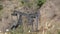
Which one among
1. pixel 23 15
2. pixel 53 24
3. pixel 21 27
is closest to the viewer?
pixel 53 24

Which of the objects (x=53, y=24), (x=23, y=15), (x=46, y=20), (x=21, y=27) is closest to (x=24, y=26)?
(x=21, y=27)

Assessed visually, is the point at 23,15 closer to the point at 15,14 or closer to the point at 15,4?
the point at 15,14

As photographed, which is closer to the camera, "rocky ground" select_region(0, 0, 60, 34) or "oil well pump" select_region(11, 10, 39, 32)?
"rocky ground" select_region(0, 0, 60, 34)

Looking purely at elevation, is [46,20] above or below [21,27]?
above

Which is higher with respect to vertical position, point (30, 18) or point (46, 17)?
point (46, 17)

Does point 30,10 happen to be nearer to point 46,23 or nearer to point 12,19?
point 12,19

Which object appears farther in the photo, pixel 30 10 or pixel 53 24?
pixel 30 10

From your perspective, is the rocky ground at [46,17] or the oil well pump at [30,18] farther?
the oil well pump at [30,18]

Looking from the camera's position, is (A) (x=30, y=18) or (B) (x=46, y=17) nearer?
(B) (x=46, y=17)

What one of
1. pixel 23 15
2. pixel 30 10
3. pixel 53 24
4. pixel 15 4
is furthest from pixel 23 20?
pixel 53 24

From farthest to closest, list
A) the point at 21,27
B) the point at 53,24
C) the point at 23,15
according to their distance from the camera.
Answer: the point at 23,15 → the point at 21,27 → the point at 53,24
